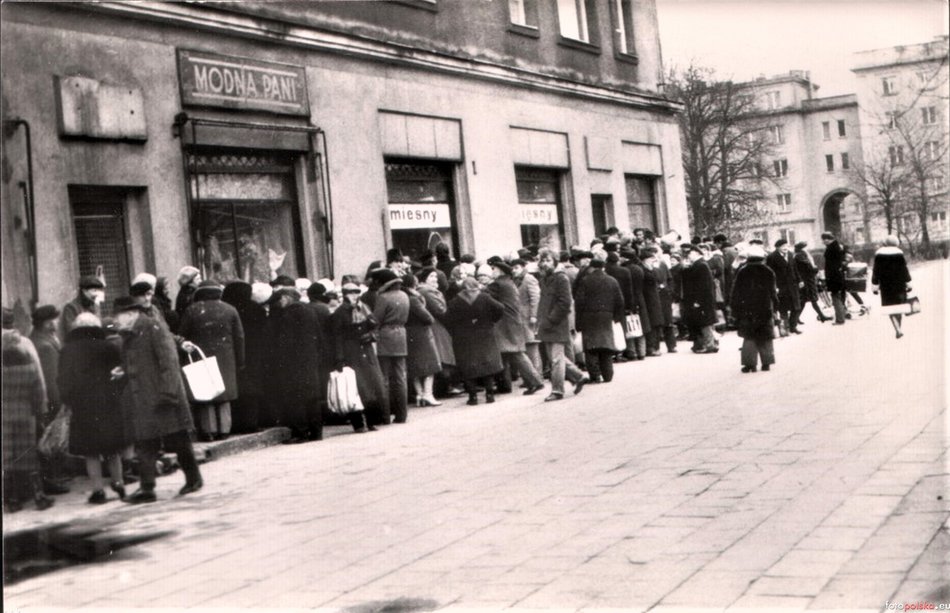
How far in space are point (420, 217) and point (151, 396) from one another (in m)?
7.60

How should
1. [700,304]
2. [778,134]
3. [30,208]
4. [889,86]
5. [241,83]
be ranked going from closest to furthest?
1. [30,208]
2. [889,86]
3. [778,134]
4. [241,83]
5. [700,304]

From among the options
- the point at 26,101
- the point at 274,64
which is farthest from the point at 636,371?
the point at 26,101

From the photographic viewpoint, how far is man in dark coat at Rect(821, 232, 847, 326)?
8.14 m

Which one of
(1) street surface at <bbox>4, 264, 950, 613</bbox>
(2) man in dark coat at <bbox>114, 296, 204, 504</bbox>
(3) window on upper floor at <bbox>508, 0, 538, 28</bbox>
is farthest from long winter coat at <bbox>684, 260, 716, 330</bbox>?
(2) man in dark coat at <bbox>114, 296, 204, 504</bbox>

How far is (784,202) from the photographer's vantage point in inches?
285

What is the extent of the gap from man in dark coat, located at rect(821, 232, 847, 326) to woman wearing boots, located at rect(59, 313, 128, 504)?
403cm

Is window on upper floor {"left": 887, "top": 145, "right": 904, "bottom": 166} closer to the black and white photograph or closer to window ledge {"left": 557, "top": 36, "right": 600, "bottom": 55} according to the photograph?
the black and white photograph

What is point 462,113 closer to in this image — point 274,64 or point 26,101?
point 274,64

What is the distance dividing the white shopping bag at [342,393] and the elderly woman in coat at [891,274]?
4.47 metres

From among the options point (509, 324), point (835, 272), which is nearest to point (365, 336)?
point (509, 324)

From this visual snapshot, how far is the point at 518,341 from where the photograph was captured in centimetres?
1409

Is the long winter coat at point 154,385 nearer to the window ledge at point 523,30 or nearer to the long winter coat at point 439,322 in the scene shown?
the window ledge at point 523,30

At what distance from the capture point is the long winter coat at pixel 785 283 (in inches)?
661

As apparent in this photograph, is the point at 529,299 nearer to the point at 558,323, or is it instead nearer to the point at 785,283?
the point at 558,323
